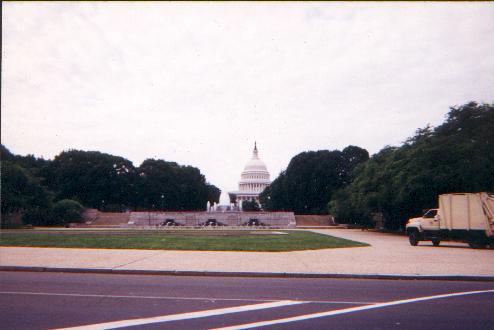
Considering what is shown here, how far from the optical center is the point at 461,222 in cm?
2467

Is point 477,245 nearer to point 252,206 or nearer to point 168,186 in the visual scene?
point 168,186

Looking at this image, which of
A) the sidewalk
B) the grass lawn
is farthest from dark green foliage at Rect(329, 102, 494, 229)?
the sidewalk

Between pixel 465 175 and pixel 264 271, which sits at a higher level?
pixel 465 175

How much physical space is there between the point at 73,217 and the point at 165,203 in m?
31.1

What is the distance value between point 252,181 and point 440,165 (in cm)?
11422

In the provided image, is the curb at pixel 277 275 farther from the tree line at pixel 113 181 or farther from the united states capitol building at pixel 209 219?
the tree line at pixel 113 181

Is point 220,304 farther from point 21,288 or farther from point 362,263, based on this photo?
point 362,263

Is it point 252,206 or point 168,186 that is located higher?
point 168,186

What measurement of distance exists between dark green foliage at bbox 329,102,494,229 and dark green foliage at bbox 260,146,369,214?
39.6 m

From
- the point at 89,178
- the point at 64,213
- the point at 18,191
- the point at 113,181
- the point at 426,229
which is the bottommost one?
the point at 426,229

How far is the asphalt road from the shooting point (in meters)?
7.41

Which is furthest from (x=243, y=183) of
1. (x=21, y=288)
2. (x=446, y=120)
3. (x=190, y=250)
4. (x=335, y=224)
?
(x=21, y=288)

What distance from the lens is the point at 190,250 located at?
19859mm

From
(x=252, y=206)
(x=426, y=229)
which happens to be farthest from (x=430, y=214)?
(x=252, y=206)
